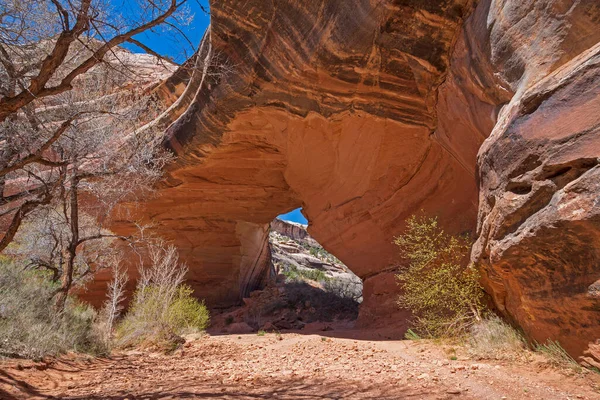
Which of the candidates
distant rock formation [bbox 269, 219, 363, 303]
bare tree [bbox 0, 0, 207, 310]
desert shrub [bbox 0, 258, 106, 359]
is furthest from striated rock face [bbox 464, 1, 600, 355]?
distant rock formation [bbox 269, 219, 363, 303]

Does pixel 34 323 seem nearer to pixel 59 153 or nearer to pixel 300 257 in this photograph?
pixel 59 153

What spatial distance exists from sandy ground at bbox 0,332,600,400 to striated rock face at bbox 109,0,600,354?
Result: 0.64 metres

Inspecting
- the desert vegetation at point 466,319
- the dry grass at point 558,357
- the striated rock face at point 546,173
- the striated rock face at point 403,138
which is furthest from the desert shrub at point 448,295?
the dry grass at point 558,357

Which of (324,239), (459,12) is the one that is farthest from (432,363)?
(324,239)

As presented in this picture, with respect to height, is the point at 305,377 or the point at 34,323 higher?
the point at 34,323

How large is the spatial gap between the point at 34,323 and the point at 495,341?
5.95 m

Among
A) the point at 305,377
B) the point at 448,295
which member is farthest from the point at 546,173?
the point at 305,377

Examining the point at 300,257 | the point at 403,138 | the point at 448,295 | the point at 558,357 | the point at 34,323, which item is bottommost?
the point at 34,323

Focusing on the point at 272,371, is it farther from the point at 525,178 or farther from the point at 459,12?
the point at 459,12

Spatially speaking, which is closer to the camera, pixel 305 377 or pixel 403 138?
pixel 305 377

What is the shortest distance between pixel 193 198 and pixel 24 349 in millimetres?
7944

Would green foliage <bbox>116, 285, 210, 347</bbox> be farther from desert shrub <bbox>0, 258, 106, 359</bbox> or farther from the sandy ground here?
the sandy ground

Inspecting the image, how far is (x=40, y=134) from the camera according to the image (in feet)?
15.7

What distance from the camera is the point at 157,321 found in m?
8.47
